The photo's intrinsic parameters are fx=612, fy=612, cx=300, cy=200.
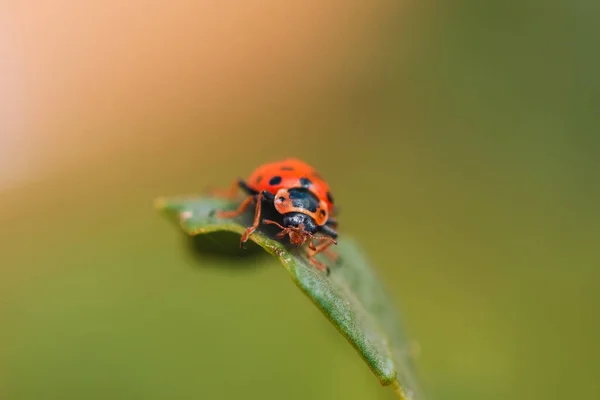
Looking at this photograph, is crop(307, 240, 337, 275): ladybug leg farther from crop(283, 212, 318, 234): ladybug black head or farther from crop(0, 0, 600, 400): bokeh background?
crop(0, 0, 600, 400): bokeh background

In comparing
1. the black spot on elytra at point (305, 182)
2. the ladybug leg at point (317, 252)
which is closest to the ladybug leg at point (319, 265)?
the ladybug leg at point (317, 252)

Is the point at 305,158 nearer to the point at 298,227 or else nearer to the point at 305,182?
the point at 305,182

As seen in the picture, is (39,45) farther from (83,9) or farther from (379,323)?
(379,323)

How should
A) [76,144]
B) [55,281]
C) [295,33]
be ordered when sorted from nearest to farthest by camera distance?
[55,281]
[76,144]
[295,33]

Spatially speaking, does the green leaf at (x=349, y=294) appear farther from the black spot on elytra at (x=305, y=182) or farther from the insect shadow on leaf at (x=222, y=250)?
the black spot on elytra at (x=305, y=182)

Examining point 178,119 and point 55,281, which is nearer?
point 55,281

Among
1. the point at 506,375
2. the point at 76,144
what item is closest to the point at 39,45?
the point at 76,144

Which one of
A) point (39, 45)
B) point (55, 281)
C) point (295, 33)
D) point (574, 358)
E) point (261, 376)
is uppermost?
point (39, 45)

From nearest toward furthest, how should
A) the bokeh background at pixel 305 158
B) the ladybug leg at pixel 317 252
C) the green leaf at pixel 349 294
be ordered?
the green leaf at pixel 349 294 < the ladybug leg at pixel 317 252 < the bokeh background at pixel 305 158
